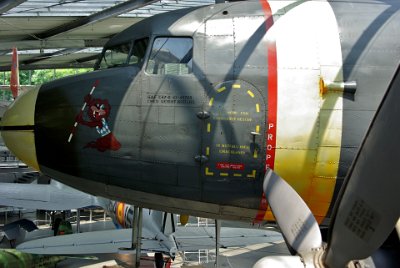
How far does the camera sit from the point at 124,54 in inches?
321

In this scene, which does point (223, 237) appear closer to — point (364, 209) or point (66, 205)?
point (66, 205)

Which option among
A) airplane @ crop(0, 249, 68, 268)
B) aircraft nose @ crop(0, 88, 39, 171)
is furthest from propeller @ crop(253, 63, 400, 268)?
airplane @ crop(0, 249, 68, 268)

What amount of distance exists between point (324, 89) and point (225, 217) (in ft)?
8.23

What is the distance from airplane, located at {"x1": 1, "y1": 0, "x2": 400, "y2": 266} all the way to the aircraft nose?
2 centimetres

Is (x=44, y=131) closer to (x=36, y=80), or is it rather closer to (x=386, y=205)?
(x=386, y=205)

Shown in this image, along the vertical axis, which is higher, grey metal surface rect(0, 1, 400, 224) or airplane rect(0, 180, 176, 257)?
grey metal surface rect(0, 1, 400, 224)

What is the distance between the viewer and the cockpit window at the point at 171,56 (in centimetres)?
759

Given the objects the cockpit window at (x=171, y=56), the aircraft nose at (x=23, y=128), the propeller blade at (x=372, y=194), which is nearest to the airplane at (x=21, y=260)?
the aircraft nose at (x=23, y=128)

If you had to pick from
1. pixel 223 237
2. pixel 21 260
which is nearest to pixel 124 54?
pixel 223 237

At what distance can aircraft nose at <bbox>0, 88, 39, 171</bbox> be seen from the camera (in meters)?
7.63

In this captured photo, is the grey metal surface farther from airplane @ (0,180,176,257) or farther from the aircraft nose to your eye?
airplane @ (0,180,176,257)

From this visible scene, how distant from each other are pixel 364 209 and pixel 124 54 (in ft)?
16.5

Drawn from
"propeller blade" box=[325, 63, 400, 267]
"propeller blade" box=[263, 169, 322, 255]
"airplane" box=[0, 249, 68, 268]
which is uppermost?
"propeller blade" box=[325, 63, 400, 267]

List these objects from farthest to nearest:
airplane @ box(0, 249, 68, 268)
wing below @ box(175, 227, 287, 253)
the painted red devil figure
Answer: wing below @ box(175, 227, 287, 253) < airplane @ box(0, 249, 68, 268) < the painted red devil figure
